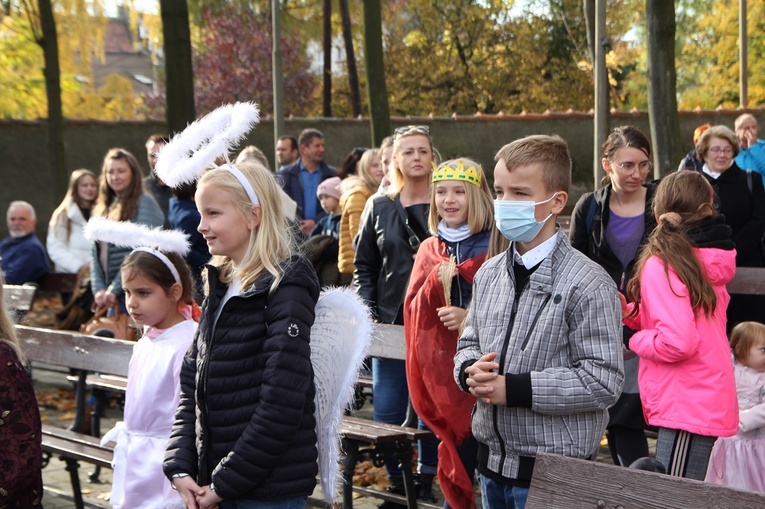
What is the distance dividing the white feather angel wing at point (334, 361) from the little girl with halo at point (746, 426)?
2102 mm

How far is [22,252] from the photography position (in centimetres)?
1123

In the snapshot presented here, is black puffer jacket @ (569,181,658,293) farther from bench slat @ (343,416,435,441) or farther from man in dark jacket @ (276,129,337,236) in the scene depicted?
man in dark jacket @ (276,129,337,236)

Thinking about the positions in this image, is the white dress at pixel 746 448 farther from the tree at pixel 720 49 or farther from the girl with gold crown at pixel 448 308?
the tree at pixel 720 49

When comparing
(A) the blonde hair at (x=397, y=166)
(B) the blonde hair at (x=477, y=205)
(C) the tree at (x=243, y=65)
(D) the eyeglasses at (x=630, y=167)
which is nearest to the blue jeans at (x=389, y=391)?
(A) the blonde hair at (x=397, y=166)

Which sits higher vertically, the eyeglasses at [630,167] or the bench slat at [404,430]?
the eyeglasses at [630,167]

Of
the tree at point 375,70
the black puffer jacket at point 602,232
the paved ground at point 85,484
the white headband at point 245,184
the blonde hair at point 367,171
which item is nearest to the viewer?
the white headband at point 245,184

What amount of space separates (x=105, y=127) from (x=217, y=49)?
19.7m

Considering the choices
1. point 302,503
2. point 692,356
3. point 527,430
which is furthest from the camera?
point 692,356

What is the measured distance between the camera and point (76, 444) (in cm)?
657

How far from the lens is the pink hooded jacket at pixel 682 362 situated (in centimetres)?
467

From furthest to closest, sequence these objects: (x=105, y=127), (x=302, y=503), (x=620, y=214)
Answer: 1. (x=105, y=127)
2. (x=620, y=214)
3. (x=302, y=503)

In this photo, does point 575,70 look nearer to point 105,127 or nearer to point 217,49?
point 217,49

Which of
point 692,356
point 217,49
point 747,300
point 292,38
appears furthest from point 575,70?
point 692,356

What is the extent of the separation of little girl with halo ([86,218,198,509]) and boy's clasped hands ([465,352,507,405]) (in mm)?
1633
